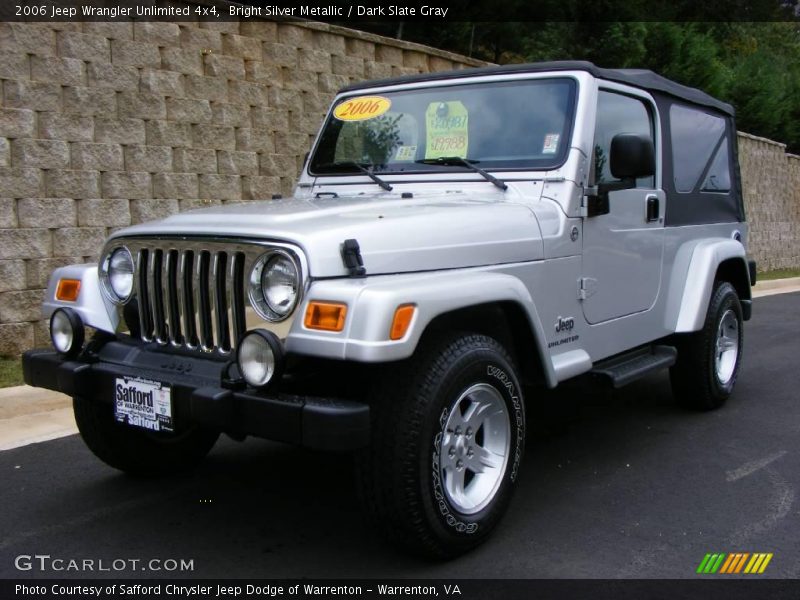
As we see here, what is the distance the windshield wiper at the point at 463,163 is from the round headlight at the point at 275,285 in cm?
143

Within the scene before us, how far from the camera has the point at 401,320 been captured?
292 centimetres

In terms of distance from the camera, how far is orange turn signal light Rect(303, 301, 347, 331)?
289 centimetres

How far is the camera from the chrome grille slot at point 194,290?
3195 millimetres

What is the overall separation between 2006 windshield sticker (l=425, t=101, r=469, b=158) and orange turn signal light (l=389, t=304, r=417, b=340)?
1.65m

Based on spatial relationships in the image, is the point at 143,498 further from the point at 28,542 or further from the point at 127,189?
the point at 127,189

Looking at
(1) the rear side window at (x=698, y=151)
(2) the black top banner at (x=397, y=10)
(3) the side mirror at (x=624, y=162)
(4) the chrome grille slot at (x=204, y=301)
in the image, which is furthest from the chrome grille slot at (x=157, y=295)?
(2) the black top banner at (x=397, y=10)

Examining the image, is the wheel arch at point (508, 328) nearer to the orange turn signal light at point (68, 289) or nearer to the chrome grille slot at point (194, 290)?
the chrome grille slot at point (194, 290)

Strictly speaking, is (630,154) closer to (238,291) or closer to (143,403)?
(238,291)

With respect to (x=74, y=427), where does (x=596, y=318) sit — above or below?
above

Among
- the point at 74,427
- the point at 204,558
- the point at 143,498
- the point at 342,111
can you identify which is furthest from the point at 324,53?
the point at 204,558

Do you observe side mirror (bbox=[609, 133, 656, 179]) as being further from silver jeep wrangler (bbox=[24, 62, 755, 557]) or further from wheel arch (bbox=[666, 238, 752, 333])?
wheel arch (bbox=[666, 238, 752, 333])

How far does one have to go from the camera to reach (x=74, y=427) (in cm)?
520

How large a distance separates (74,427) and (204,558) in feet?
7.12

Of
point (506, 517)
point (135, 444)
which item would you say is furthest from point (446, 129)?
point (135, 444)
